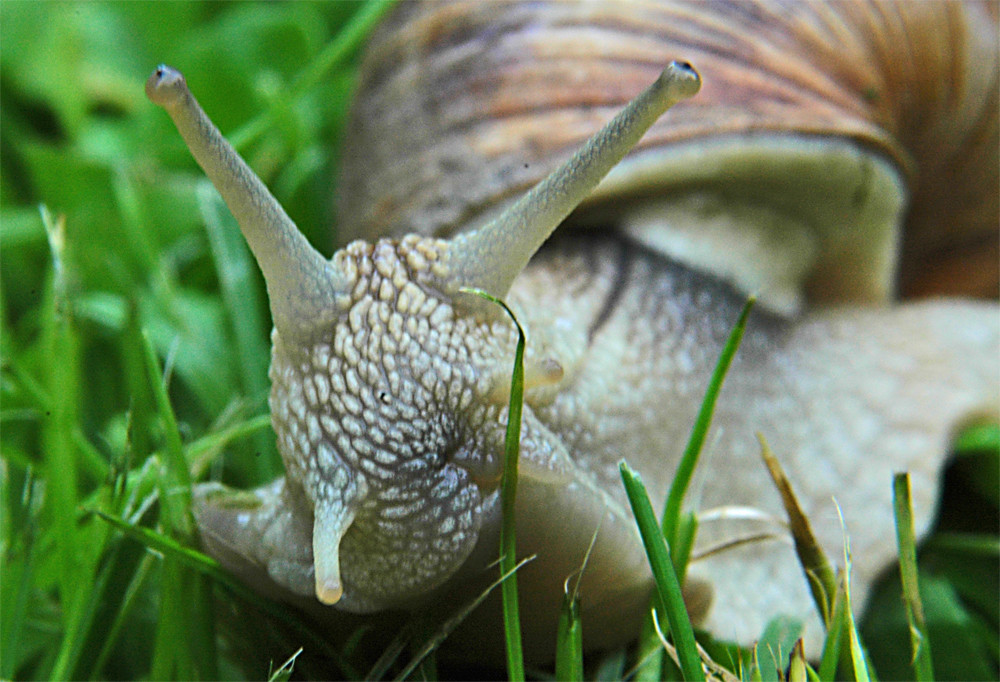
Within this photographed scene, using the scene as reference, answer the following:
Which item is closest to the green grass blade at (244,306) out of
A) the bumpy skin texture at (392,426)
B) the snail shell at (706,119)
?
the snail shell at (706,119)

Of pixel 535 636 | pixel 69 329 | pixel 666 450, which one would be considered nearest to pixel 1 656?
pixel 69 329

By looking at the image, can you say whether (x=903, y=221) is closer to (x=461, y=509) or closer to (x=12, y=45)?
(x=461, y=509)

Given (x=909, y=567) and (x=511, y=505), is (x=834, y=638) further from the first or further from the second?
(x=511, y=505)

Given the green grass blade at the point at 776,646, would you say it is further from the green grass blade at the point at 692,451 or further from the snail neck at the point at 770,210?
the snail neck at the point at 770,210

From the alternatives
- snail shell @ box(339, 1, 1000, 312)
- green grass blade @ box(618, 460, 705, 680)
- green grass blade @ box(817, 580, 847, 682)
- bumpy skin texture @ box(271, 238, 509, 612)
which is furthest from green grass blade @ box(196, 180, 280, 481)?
green grass blade @ box(817, 580, 847, 682)

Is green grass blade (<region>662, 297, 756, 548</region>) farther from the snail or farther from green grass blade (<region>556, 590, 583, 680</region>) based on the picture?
green grass blade (<region>556, 590, 583, 680</region>)

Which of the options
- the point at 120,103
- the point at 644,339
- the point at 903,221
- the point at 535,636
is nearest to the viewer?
the point at 535,636

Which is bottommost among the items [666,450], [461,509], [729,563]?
[729,563]
